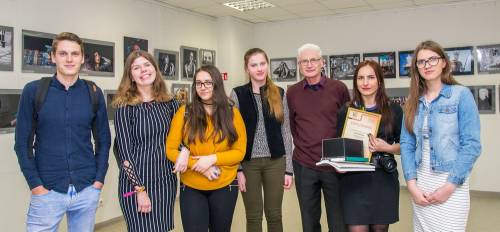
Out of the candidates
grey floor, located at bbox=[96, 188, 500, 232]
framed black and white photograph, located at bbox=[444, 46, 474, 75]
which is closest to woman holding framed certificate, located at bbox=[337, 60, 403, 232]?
grey floor, located at bbox=[96, 188, 500, 232]

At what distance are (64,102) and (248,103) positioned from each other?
1.11 m

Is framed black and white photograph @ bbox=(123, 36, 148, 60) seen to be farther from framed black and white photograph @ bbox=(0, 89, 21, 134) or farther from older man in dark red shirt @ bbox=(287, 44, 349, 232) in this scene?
older man in dark red shirt @ bbox=(287, 44, 349, 232)

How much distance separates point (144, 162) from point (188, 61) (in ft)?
13.2

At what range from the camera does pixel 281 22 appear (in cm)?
716

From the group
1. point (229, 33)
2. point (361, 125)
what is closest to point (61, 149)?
point (361, 125)

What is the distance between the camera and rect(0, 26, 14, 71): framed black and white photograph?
375 cm

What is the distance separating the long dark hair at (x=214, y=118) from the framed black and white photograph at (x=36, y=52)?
2.45m

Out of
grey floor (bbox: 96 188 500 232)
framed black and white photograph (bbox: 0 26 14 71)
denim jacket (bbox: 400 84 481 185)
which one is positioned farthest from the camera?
grey floor (bbox: 96 188 500 232)

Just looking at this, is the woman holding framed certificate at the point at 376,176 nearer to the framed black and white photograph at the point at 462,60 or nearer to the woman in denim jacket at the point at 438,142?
the woman in denim jacket at the point at 438,142

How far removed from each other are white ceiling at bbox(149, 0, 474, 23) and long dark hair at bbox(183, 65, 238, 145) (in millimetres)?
3531

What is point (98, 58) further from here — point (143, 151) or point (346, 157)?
point (346, 157)

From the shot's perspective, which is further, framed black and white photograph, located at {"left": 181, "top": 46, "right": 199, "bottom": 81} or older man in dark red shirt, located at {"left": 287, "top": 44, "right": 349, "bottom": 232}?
framed black and white photograph, located at {"left": 181, "top": 46, "right": 199, "bottom": 81}

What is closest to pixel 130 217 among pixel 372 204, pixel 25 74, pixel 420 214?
pixel 372 204

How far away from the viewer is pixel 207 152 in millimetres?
2270
